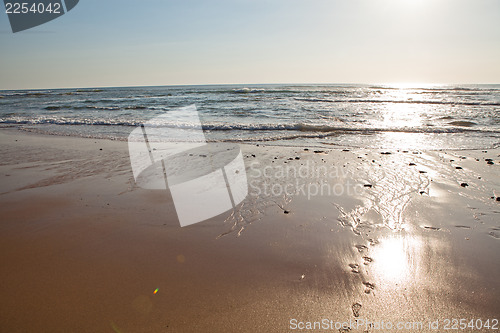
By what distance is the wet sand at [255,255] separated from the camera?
7.32 feet

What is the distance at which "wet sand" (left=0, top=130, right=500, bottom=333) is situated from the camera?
2230mm

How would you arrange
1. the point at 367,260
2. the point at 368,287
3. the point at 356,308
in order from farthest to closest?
the point at 367,260
the point at 368,287
the point at 356,308

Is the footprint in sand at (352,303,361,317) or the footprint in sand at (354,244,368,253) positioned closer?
the footprint in sand at (352,303,361,317)

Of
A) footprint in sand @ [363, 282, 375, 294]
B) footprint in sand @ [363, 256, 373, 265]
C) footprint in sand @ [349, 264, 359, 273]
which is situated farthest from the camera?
footprint in sand @ [363, 256, 373, 265]

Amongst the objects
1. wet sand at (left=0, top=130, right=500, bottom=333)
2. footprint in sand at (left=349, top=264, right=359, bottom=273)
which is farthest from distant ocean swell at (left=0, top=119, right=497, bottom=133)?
footprint in sand at (left=349, top=264, right=359, bottom=273)

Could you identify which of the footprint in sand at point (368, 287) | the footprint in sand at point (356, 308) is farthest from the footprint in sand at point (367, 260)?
the footprint in sand at point (356, 308)

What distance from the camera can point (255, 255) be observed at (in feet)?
9.86

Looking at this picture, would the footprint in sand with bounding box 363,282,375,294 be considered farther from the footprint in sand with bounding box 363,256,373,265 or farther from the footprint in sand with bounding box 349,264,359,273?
the footprint in sand with bounding box 363,256,373,265

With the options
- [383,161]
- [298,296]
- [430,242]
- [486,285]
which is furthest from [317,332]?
[383,161]

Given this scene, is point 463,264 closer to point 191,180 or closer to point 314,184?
point 314,184

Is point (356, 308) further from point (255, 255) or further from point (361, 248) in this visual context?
point (255, 255)

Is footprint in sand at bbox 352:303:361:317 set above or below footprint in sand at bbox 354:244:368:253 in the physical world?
above

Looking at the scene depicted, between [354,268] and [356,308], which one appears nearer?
[356,308]

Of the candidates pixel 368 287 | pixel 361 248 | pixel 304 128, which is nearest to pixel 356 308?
pixel 368 287
